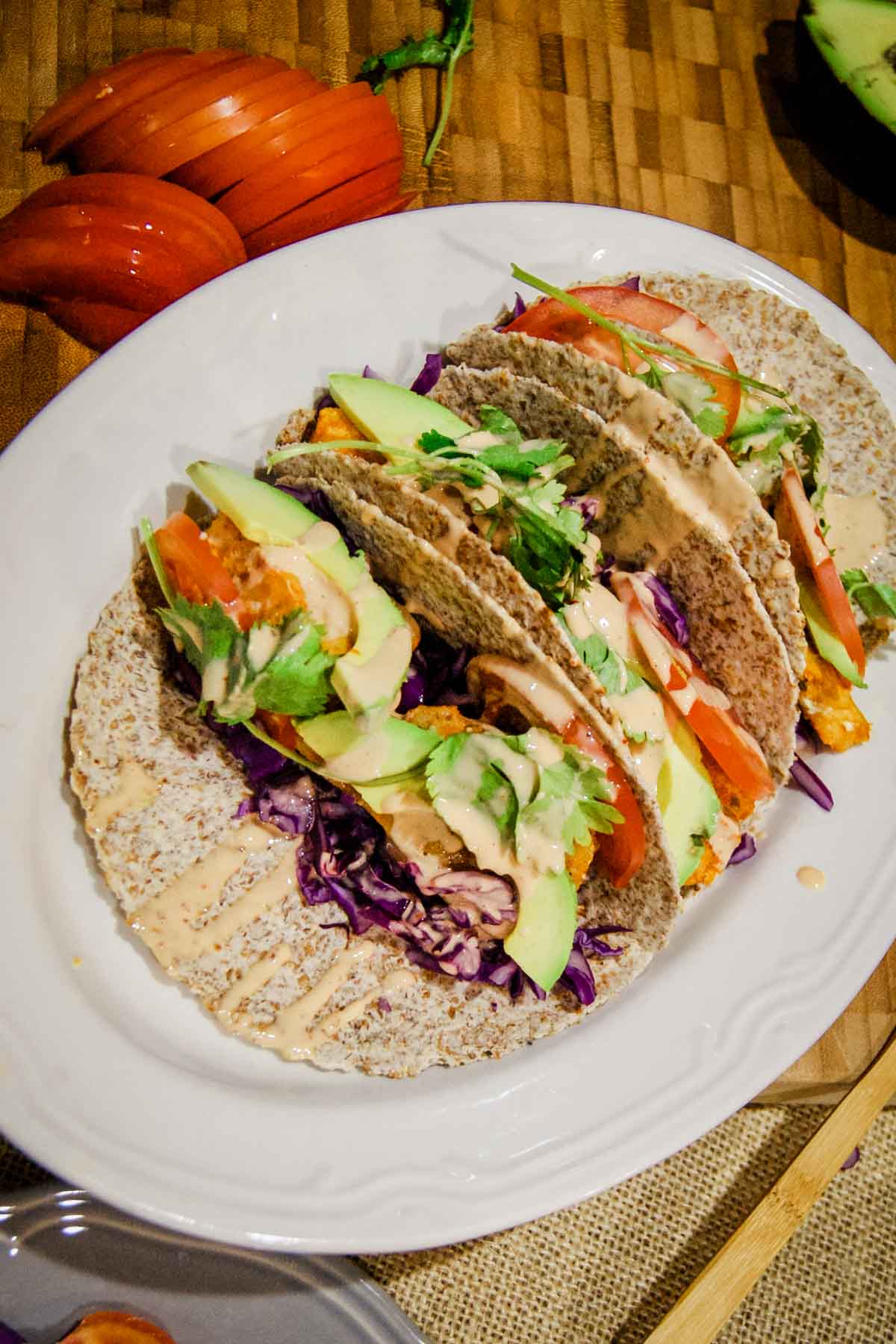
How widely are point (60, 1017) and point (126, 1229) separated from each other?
753 millimetres

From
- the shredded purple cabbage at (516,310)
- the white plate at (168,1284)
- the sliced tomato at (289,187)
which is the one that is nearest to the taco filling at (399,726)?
the white plate at (168,1284)

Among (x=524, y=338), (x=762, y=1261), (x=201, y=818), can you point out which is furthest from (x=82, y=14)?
(x=762, y=1261)

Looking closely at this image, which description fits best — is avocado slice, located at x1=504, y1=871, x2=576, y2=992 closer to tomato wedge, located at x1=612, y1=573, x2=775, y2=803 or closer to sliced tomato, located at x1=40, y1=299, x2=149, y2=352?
tomato wedge, located at x1=612, y1=573, x2=775, y2=803

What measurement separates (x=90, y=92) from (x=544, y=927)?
286 cm

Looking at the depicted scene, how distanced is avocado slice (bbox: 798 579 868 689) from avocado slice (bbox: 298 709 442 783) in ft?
3.99

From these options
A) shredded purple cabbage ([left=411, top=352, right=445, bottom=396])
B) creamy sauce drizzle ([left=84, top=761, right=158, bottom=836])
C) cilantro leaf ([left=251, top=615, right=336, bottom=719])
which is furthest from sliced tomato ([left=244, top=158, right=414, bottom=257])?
creamy sauce drizzle ([left=84, top=761, right=158, bottom=836])

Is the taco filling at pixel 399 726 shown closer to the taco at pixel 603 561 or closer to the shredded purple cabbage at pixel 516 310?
the taco at pixel 603 561

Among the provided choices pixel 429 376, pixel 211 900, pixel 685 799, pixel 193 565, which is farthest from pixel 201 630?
pixel 685 799

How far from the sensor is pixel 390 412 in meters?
2.78

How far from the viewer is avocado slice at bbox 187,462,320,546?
8.32ft

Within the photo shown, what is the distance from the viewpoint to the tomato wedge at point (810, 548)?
2871 mm

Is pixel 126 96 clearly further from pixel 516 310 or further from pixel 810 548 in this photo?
pixel 810 548

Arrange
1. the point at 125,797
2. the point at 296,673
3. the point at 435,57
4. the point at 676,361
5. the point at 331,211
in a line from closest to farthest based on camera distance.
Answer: the point at 296,673 < the point at 125,797 < the point at 676,361 < the point at 331,211 < the point at 435,57

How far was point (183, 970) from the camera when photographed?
269 centimetres
